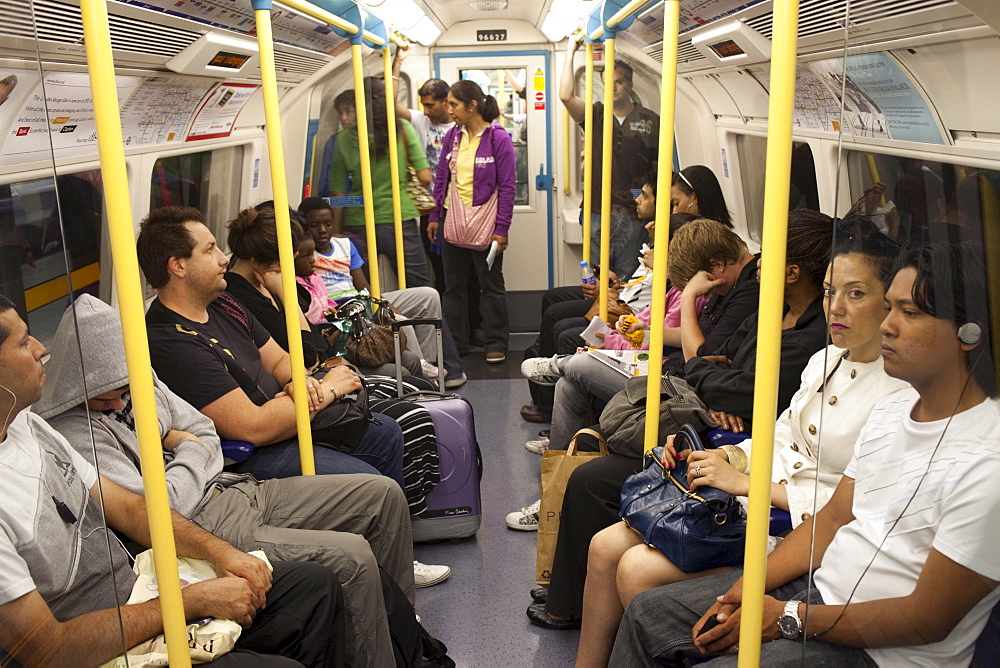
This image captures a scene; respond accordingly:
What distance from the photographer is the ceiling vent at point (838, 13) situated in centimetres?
128

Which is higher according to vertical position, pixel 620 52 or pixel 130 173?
pixel 620 52

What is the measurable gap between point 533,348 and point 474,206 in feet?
3.83

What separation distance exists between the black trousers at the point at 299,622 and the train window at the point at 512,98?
5808mm

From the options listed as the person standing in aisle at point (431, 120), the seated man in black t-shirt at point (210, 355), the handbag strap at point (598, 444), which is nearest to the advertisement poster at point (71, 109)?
the seated man in black t-shirt at point (210, 355)

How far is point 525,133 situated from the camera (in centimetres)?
761

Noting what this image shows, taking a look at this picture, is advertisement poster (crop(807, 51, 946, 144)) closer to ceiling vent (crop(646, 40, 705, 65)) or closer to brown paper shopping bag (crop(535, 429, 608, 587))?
brown paper shopping bag (crop(535, 429, 608, 587))

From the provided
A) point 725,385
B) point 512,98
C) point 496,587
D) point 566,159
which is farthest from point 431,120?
point 725,385

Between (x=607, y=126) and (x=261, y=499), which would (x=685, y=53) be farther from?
(x=261, y=499)

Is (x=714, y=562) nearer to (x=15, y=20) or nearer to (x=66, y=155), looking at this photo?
(x=15, y=20)

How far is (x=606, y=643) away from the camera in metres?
2.45

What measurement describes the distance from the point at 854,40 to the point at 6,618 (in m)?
1.54

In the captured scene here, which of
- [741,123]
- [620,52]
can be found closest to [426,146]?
[620,52]

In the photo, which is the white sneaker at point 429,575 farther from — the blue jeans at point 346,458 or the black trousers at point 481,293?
the black trousers at point 481,293

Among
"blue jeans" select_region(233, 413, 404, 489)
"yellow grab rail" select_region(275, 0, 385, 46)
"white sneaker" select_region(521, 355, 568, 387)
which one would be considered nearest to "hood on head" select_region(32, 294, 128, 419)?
"blue jeans" select_region(233, 413, 404, 489)
